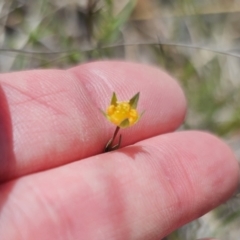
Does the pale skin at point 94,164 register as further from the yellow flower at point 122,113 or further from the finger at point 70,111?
the yellow flower at point 122,113

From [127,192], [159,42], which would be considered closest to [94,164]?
[127,192]

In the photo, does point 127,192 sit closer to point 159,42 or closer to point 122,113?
point 122,113

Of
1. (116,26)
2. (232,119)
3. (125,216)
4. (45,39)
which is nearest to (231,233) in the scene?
(232,119)

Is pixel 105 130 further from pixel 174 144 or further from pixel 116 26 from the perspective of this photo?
pixel 116 26

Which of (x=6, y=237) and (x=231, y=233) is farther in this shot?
(x=231, y=233)

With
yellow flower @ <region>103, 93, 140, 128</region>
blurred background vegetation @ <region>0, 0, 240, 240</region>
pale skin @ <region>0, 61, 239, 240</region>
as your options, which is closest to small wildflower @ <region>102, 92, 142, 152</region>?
yellow flower @ <region>103, 93, 140, 128</region>
